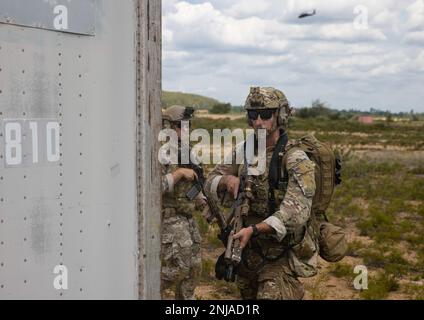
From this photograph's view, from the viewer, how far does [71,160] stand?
2.90 m

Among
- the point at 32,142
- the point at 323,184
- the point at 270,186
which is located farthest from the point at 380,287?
the point at 32,142

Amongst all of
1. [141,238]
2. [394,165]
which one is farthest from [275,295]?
[394,165]

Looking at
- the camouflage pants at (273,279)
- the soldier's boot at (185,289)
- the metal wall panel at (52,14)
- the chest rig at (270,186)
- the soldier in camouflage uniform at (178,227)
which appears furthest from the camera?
the soldier's boot at (185,289)

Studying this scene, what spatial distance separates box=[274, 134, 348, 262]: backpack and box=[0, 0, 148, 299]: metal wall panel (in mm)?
1718

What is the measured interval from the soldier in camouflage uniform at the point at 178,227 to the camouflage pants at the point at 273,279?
121cm

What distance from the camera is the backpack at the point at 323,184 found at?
4609 millimetres

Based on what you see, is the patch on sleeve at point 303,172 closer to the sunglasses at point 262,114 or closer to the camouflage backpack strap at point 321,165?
the camouflage backpack strap at point 321,165

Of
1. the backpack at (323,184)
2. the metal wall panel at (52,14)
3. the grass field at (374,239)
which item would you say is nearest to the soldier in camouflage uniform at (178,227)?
the backpack at (323,184)

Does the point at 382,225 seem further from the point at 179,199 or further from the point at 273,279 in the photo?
the point at 273,279

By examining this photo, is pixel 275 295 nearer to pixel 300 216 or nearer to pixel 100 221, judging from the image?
pixel 300 216

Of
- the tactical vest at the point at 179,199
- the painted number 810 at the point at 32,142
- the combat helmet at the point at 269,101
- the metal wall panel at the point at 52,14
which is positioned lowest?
the tactical vest at the point at 179,199

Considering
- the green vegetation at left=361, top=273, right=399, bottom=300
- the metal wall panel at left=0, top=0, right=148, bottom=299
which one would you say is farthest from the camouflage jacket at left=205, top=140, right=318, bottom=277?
the green vegetation at left=361, top=273, right=399, bottom=300

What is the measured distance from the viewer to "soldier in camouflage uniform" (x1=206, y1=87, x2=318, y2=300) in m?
4.32

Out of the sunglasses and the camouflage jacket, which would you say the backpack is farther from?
the sunglasses
